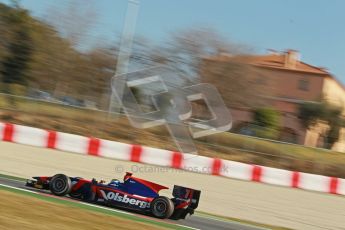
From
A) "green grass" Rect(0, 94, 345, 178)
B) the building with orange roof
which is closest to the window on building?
the building with orange roof

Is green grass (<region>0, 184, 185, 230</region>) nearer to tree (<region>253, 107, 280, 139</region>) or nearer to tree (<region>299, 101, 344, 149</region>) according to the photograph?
tree (<region>253, 107, 280, 139</region>)

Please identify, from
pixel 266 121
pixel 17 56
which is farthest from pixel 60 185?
pixel 17 56

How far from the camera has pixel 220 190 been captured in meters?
11.3

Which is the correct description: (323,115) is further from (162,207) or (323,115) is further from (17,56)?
(162,207)

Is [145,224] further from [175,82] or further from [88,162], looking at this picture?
[175,82]

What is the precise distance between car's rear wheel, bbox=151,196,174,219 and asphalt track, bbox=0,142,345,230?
244 centimetres

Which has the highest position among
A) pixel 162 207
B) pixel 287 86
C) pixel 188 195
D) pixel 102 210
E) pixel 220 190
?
pixel 287 86

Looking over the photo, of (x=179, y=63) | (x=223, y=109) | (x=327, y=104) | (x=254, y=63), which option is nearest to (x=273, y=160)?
(x=223, y=109)

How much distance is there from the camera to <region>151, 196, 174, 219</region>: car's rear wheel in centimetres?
768

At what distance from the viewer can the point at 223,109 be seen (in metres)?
21.9

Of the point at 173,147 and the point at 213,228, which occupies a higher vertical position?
the point at 173,147

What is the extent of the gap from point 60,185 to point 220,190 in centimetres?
419

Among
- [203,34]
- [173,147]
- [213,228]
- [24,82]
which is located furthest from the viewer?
[203,34]

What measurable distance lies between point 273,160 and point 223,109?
23.3 feet
